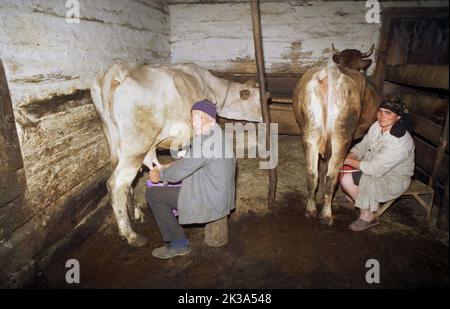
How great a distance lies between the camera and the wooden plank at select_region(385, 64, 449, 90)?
3723mm

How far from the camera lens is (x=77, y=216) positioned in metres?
3.91

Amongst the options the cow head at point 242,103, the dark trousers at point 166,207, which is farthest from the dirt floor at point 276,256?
the cow head at point 242,103

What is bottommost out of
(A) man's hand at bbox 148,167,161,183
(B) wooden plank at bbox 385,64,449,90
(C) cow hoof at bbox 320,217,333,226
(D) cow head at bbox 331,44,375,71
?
(C) cow hoof at bbox 320,217,333,226

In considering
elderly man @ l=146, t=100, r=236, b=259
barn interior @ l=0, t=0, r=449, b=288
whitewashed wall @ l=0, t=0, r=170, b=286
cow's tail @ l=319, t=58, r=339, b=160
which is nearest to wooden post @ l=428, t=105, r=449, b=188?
barn interior @ l=0, t=0, r=449, b=288

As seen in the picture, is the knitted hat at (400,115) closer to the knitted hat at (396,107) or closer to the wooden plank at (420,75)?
the knitted hat at (396,107)

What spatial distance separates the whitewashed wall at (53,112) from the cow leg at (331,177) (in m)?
3.38

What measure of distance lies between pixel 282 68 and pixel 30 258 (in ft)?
20.8

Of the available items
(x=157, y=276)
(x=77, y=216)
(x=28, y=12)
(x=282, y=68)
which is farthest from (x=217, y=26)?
(x=157, y=276)

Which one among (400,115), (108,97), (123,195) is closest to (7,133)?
(108,97)

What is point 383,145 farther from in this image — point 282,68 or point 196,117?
point 282,68

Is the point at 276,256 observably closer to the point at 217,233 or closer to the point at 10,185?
the point at 217,233

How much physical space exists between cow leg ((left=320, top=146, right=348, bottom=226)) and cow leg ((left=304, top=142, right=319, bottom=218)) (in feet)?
0.54

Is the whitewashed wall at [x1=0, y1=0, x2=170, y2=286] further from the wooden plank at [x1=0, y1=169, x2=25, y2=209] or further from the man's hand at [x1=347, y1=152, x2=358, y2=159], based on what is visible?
the man's hand at [x1=347, y1=152, x2=358, y2=159]

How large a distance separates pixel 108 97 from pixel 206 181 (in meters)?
1.67
